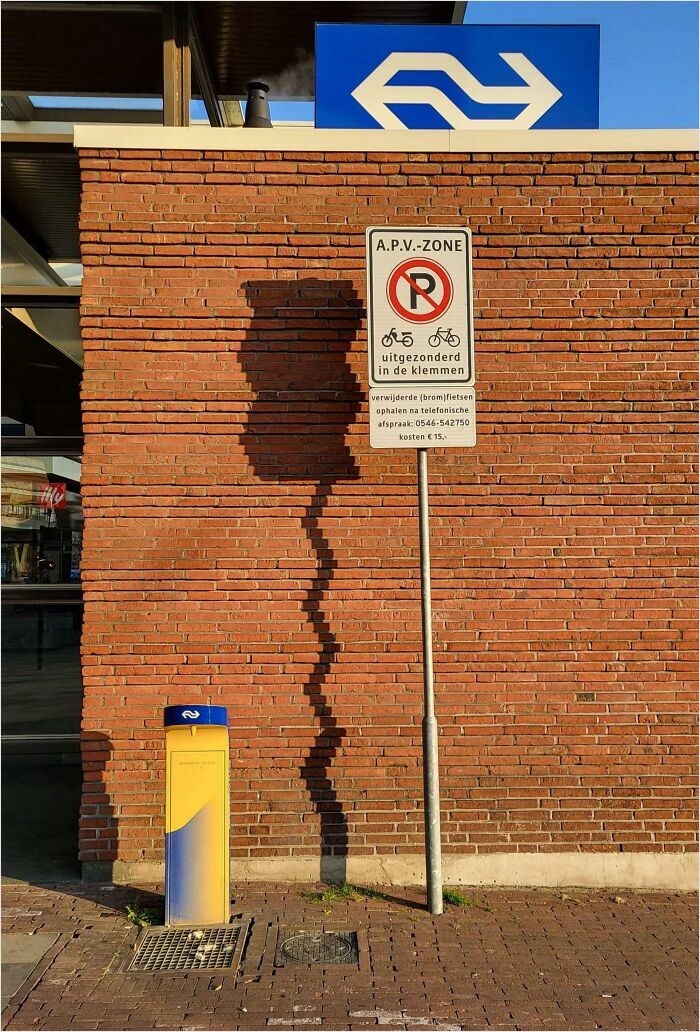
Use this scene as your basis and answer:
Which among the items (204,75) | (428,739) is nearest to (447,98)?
(204,75)

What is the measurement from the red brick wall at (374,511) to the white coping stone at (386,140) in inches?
3.6

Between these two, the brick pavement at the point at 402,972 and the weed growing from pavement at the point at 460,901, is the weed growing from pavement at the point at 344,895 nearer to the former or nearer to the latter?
the brick pavement at the point at 402,972

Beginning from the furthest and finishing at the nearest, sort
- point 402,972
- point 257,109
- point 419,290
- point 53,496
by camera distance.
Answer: point 53,496
point 257,109
point 419,290
point 402,972

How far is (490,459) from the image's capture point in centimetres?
646

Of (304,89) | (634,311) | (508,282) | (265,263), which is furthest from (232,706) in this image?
(304,89)

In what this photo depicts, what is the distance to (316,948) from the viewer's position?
5.13m

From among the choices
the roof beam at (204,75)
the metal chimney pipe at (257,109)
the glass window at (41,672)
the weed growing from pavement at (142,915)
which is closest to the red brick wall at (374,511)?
the weed growing from pavement at (142,915)

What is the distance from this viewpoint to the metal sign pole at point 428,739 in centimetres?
568

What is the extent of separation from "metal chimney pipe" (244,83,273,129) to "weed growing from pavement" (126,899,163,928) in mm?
6002

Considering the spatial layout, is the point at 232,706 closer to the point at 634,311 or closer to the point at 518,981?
the point at 518,981

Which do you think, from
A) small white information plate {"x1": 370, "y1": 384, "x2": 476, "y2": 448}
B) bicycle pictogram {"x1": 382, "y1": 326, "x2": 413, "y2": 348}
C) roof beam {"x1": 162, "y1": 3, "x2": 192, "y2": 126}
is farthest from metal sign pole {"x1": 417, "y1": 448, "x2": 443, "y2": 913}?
roof beam {"x1": 162, "y1": 3, "x2": 192, "y2": 126}

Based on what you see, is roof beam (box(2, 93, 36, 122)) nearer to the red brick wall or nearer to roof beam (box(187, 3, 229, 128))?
roof beam (box(187, 3, 229, 128))

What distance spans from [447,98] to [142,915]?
655 centimetres

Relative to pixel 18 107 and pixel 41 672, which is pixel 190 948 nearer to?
pixel 41 672
